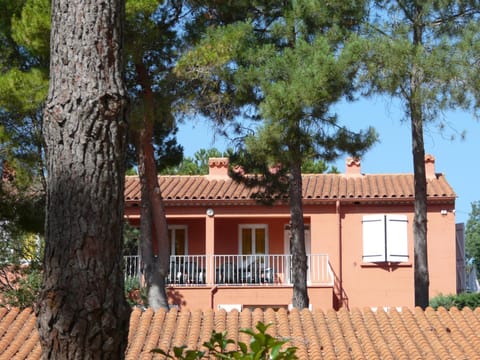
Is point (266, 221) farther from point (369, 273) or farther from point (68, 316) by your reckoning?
point (68, 316)

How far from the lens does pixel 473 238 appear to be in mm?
53406

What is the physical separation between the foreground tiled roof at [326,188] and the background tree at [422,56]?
9699mm

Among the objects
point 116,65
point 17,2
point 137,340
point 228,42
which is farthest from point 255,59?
point 116,65

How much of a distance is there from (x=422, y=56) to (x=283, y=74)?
109 inches

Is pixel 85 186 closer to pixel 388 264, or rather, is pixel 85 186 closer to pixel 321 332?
pixel 321 332

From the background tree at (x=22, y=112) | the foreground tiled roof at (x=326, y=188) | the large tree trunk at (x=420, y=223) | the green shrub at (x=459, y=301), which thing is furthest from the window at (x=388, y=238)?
the background tree at (x=22, y=112)

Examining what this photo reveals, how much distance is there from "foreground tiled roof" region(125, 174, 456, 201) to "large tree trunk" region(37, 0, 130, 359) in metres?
22.1

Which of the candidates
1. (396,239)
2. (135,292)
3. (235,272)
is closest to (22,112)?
(135,292)

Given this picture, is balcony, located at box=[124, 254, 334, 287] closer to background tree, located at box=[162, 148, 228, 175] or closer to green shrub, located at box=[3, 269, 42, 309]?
green shrub, located at box=[3, 269, 42, 309]

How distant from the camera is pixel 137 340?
1440 cm

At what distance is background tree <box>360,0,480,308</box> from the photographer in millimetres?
15945

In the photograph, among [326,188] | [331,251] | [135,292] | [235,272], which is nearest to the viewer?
[135,292]

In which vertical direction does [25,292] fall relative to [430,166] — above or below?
below

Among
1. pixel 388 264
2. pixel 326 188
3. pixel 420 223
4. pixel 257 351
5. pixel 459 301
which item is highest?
pixel 326 188
